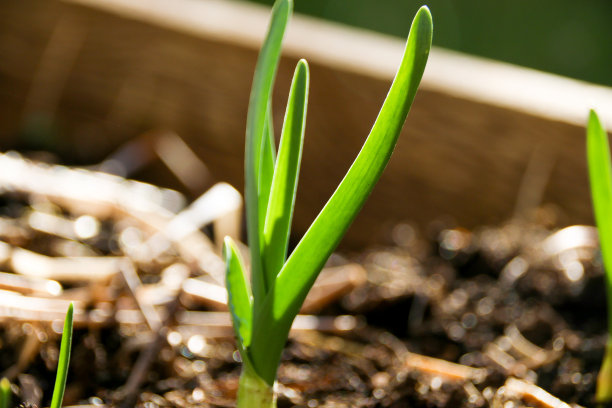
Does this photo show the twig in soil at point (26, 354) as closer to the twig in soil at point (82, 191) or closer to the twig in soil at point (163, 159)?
the twig in soil at point (82, 191)

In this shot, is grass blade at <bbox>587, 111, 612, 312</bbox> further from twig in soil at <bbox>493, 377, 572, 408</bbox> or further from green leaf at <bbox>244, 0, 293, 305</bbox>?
green leaf at <bbox>244, 0, 293, 305</bbox>

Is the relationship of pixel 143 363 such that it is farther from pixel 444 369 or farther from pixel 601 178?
pixel 601 178

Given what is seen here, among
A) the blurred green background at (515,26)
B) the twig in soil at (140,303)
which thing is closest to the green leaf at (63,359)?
the twig in soil at (140,303)

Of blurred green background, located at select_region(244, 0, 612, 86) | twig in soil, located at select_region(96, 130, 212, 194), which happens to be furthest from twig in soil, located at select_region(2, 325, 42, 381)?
blurred green background, located at select_region(244, 0, 612, 86)

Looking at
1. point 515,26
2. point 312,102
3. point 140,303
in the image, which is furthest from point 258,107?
point 515,26

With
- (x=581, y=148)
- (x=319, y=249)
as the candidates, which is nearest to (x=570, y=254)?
(x=581, y=148)

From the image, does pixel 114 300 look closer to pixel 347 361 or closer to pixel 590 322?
pixel 347 361
